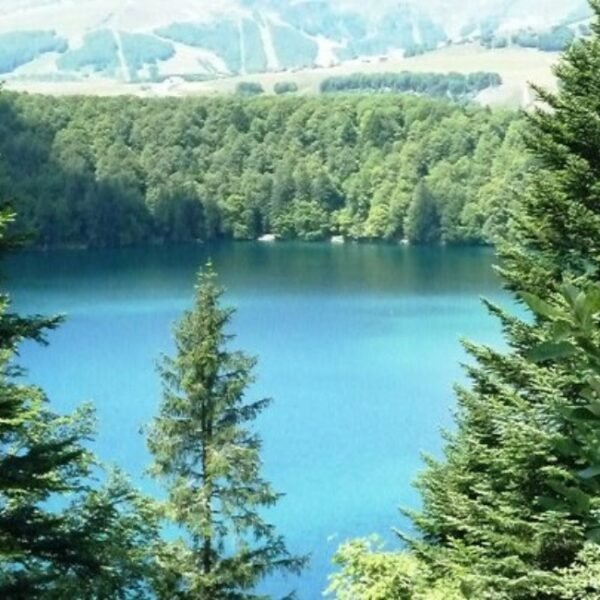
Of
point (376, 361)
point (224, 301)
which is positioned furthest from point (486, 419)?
point (224, 301)

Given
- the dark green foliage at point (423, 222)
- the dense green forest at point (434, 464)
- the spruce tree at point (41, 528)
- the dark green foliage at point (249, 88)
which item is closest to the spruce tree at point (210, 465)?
the dense green forest at point (434, 464)

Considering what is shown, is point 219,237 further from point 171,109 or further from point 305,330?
point 305,330

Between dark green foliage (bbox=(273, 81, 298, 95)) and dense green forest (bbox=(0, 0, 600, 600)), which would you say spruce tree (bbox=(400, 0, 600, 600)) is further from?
dark green foliage (bbox=(273, 81, 298, 95))

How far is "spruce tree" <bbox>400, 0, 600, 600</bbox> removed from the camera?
721 cm

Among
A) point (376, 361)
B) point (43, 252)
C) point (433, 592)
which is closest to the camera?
point (433, 592)

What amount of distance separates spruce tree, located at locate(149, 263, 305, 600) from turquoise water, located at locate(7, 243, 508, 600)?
7.18ft

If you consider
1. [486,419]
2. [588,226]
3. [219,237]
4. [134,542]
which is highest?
[588,226]

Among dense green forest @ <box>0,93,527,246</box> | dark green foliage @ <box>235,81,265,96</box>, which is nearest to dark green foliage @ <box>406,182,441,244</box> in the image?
dense green forest @ <box>0,93,527,246</box>

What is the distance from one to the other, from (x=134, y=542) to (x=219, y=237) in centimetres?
8184

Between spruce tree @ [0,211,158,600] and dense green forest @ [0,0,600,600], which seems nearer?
dense green forest @ [0,0,600,600]

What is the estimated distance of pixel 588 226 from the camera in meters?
7.88

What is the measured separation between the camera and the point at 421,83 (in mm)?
183000

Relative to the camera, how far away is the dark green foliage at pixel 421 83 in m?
181

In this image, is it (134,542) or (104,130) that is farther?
(104,130)
